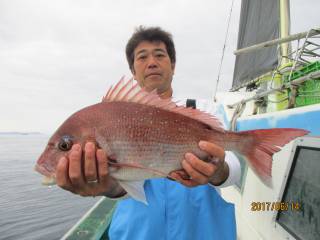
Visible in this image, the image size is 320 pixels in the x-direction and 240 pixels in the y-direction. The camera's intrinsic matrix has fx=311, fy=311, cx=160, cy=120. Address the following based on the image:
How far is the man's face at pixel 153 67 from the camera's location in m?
3.29

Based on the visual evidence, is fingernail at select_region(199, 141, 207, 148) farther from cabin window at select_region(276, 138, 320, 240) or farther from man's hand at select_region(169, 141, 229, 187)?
cabin window at select_region(276, 138, 320, 240)

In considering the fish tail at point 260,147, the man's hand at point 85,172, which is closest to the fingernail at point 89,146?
the man's hand at point 85,172

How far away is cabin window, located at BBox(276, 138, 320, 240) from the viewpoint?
2285 mm

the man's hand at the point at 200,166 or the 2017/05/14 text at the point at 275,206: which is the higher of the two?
the man's hand at the point at 200,166

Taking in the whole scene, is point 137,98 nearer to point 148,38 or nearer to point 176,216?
point 176,216

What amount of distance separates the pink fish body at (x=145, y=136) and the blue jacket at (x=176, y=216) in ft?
1.63

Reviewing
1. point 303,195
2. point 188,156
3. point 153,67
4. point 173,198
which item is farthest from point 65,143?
point 303,195

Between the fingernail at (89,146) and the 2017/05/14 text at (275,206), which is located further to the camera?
the 2017/05/14 text at (275,206)

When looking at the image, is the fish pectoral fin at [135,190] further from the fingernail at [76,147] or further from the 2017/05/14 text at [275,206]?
the 2017/05/14 text at [275,206]

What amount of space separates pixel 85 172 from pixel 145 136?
51cm

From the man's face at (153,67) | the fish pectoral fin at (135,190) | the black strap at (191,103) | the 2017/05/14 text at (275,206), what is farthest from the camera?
the man's face at (153,67)

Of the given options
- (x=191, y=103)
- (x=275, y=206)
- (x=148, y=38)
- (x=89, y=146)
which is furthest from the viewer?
(x=148, y=38)

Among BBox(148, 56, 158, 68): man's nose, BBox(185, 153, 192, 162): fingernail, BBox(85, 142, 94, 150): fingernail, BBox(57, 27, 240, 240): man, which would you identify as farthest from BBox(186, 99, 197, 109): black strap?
BBox(85, 142, 94, 150): fingernail

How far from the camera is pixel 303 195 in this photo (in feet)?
8.16
